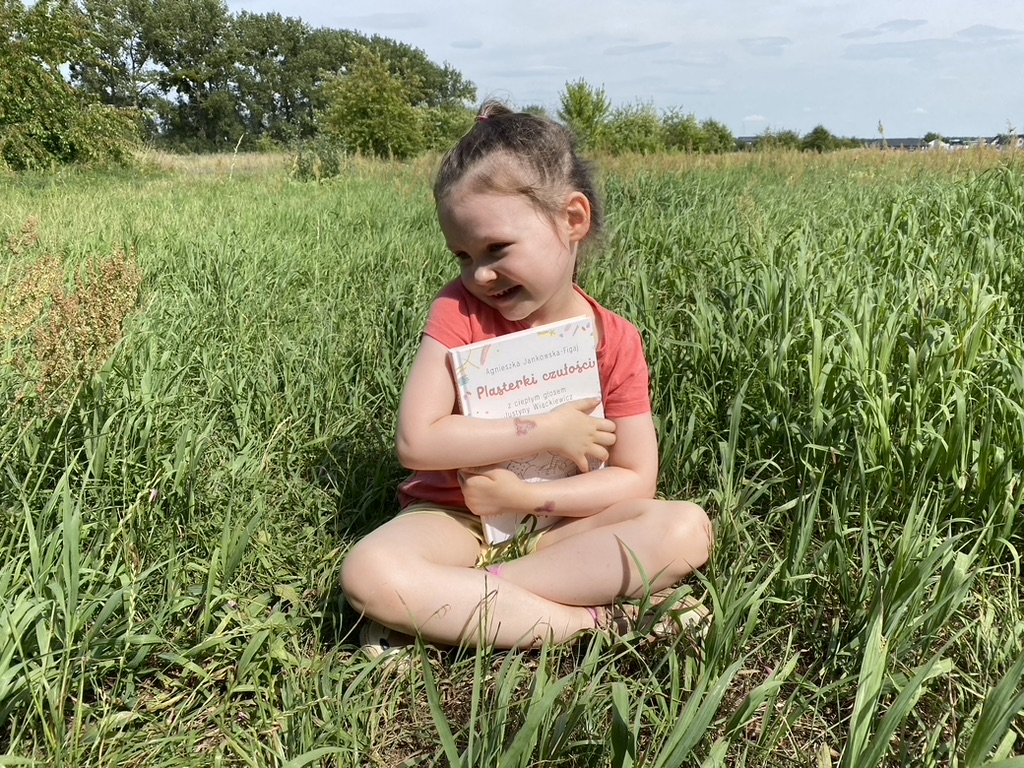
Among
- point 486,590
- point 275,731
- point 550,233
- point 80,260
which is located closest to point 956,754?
point 486,590

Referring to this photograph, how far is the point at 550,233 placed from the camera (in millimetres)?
1461

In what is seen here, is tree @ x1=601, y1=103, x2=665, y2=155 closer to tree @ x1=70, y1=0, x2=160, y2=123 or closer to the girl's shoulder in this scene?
the girl's shoulder

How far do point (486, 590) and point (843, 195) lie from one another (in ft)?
15.6

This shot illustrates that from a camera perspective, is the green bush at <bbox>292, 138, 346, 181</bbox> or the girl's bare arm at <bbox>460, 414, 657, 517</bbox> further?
the green bush at <bbox>292, 138, 346, 181</bbox>

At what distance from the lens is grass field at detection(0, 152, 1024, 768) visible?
3.33 ft

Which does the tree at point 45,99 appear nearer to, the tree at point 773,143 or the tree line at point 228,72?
the tree at point 773,143

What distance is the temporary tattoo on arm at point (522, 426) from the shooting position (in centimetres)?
147

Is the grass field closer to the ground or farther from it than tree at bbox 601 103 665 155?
closer to the ground

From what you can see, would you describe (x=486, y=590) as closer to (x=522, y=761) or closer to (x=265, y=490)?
(x=522, y=761)

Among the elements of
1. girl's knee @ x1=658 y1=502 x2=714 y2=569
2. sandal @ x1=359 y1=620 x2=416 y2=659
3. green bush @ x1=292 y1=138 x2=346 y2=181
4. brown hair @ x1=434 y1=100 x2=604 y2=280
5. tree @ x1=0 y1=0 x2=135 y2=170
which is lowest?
sandal @ x1=359 y1=620 x2=416 y2=659

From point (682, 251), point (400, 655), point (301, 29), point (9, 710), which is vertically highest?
point (301, 29)

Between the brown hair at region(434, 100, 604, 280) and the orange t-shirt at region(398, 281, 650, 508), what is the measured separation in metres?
0.23

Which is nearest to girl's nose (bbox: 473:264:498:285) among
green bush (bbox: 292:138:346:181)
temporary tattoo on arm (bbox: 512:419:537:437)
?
temporary tattoo on arm (bbox: 512:419:537:437)

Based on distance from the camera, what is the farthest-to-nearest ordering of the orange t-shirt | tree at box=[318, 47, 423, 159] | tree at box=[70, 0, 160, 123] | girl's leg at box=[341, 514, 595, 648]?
tree at box=[70, 0, 160, 123] < tree at box=[318, 47, 423, 159] < the orange t-shirt < girl's leg at box=[341, 514, 595, 648]
